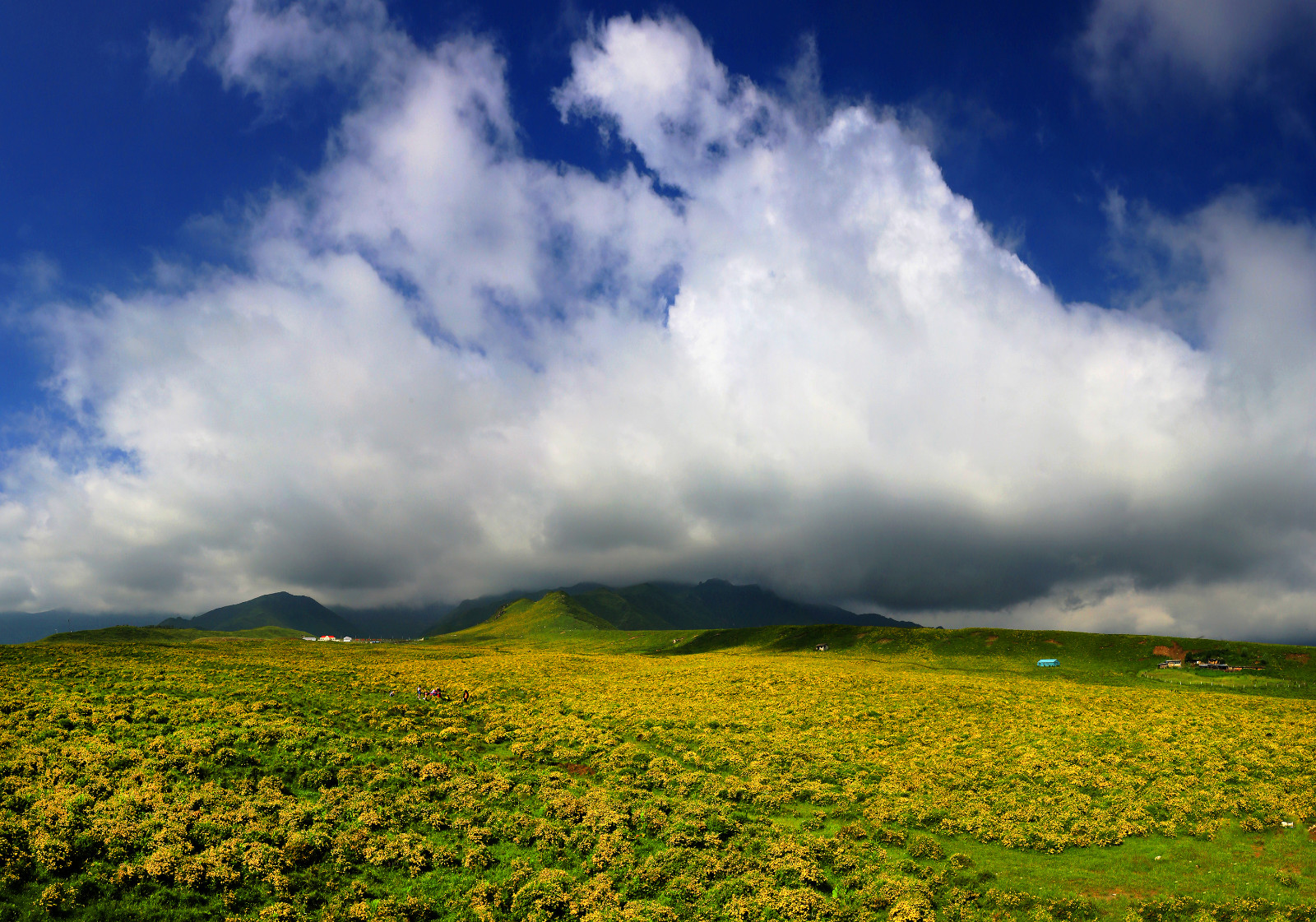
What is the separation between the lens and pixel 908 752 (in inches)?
1645

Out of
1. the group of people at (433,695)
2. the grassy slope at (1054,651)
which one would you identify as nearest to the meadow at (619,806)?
the group of people at (433,695)

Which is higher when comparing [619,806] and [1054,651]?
[619,806]

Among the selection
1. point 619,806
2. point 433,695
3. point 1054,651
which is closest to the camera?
point 619,806

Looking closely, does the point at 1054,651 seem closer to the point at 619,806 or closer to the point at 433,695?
the point at 619,806

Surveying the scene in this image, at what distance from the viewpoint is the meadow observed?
21531 mm

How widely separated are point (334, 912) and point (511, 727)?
2514 centimetres

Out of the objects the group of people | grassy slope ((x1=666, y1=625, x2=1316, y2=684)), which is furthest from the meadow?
grassy slope ((x1=666, y1=625, x2=1316, y2=684))

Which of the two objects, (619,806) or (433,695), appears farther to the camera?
(433,695)

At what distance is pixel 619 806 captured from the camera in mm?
30297

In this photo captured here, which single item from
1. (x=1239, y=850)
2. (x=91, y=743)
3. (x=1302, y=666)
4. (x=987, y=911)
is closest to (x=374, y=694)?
(x=91, y=743)

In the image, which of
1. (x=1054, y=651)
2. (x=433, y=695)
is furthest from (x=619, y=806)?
(x=1054, y=651)

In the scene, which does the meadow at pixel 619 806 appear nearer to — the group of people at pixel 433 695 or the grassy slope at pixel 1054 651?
the group of people at pixel 433 695

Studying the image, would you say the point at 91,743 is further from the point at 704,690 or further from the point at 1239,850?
the point at 1239,850

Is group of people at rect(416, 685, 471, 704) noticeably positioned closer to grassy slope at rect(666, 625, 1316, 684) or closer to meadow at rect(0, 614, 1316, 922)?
meadow at rect(0, 614, 1316, 922)
